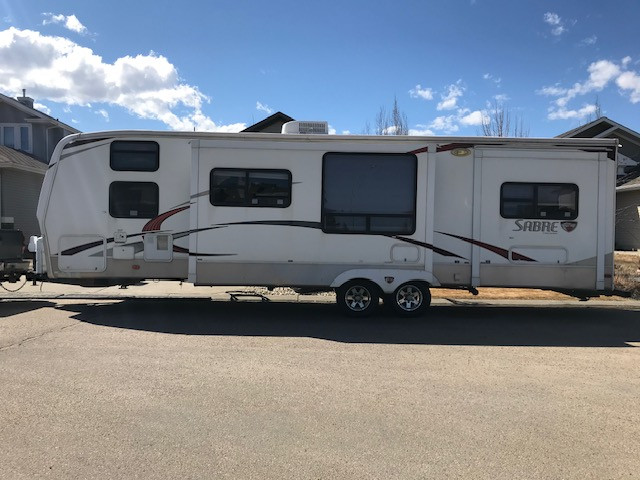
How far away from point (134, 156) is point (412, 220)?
5020 millimetres

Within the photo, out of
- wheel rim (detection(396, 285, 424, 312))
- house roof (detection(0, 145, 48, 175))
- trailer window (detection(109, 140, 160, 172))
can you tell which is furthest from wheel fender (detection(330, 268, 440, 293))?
house roof (detection(0, 145, 48, 175))

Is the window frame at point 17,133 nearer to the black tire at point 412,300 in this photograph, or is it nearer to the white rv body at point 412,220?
the white rv body at point 412,220

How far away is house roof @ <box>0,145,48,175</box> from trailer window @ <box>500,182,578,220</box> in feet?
54.5

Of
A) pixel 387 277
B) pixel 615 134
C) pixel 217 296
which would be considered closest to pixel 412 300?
pixel 387 277

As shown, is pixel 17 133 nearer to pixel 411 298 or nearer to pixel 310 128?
pixel 310 128

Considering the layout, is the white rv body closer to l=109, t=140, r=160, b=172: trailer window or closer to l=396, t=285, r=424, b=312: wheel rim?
l=109, t=140, r=160, b=172: trailer window

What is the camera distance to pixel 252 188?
8.25 m

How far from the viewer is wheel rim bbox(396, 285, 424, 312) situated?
27.4 feet

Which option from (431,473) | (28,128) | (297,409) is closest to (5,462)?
(297,409)

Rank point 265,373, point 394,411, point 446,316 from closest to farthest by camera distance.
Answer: point 394,411, point 265,373, point 446,316

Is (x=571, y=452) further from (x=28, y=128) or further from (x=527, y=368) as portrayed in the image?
(x=28, y=128)

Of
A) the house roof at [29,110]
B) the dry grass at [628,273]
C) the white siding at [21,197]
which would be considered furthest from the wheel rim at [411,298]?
the house roof at [29,110]

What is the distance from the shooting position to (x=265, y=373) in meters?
5.26

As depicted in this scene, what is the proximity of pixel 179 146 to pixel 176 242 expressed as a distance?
169 cm
